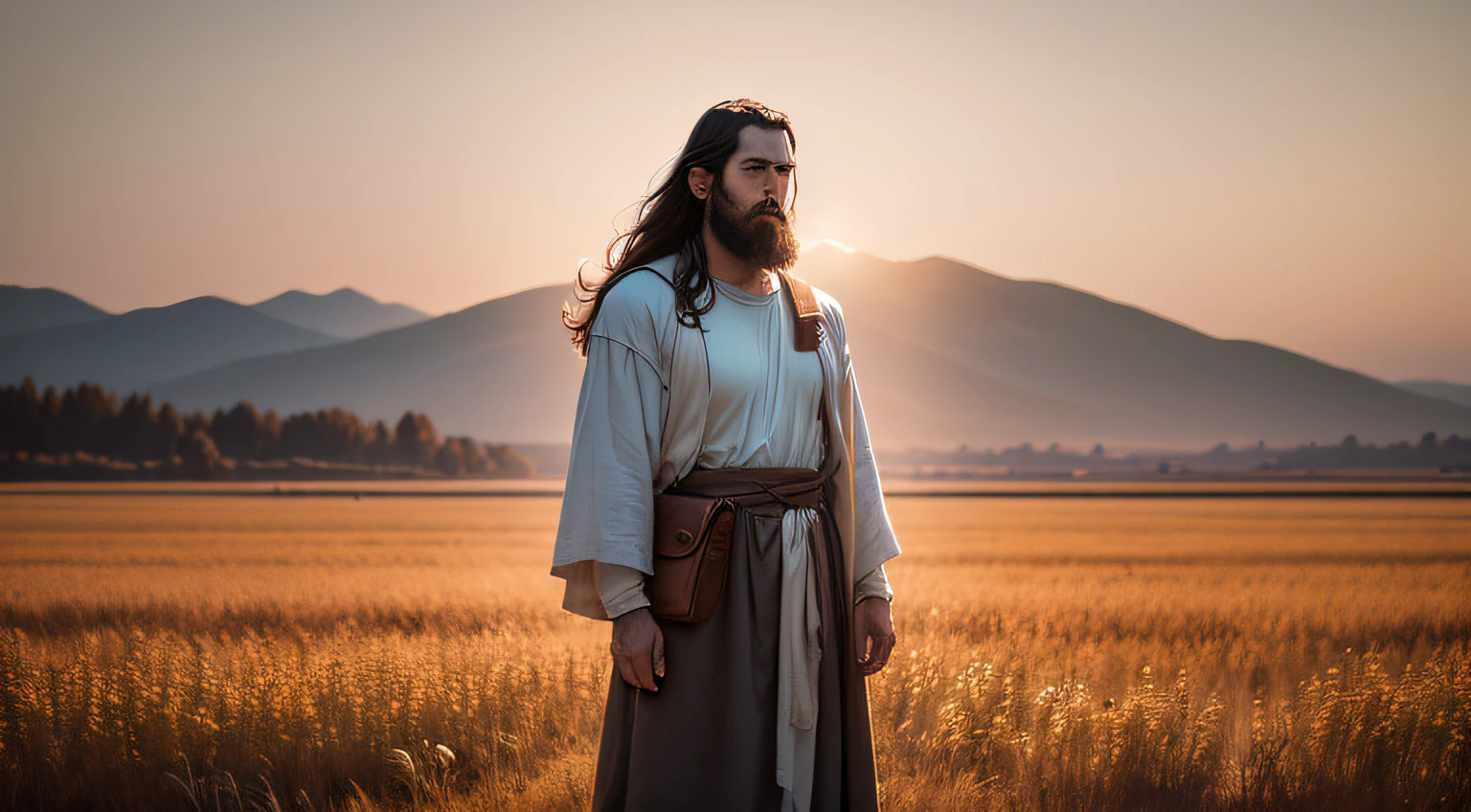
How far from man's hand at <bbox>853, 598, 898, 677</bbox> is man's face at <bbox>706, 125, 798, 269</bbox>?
43.8 inches

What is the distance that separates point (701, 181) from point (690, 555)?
1127 millimetres

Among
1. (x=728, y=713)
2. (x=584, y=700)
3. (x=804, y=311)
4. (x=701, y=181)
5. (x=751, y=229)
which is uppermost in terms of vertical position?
(x=701, y=181)

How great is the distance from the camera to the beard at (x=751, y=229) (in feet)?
9.85

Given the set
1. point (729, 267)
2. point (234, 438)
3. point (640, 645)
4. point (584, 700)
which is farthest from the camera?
point (234, 438)

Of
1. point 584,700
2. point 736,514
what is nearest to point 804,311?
point 736,514

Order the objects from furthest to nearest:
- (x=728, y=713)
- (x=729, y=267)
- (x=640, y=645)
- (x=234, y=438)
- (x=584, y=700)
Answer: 1. (x=234, y=438)
2. (x=584, y=700)
3. (x=729, y=267)
4. (x=728, y=713)
5. (x=640, y=645)

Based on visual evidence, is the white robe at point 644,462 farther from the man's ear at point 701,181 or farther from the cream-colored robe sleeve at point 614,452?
the man's ear at point 701,181

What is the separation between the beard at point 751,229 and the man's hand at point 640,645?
107 cm

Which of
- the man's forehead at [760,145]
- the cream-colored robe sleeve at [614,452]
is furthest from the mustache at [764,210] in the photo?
the cream-colored robe sleeve at [614,452]

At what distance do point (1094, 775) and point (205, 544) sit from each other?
72.2 feet

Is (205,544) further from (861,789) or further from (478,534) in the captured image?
(861,789)

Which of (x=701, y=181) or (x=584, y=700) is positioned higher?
(x=701, y=181)

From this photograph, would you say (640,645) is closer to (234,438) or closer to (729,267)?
(729,267)

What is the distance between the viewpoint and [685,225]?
10.4 feet
